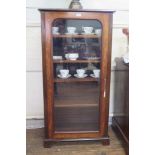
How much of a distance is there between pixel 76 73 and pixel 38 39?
0.58 metres

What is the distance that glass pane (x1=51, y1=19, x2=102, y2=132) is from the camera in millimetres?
2186

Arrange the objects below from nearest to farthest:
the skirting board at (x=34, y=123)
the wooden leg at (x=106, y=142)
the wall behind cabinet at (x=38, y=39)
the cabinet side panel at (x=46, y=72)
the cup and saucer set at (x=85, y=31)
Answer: the cabinet side panel at (x=46, y=72) < the cup and saucer set at (x=85, y=31) < the wooden leg at (x=106, y=142) < the wall behind cabinet at (x=38, y=39) < the skirting board at (x=34, y=123)

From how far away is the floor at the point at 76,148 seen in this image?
2.19 m

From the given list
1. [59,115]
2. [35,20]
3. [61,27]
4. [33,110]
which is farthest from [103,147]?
[35,20]

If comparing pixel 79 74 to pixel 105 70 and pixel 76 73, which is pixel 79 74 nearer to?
pixel 76 73

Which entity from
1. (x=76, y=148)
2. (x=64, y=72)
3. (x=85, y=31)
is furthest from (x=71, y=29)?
(x=76, y=148)

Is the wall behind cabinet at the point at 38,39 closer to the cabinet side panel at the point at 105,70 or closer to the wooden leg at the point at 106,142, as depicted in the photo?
the cabinet side panel at the point at 105,70

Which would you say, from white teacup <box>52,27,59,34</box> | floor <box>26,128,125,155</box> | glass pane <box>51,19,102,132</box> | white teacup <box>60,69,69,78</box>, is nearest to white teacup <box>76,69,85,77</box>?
glass pane <box>51,19,102,132</box>

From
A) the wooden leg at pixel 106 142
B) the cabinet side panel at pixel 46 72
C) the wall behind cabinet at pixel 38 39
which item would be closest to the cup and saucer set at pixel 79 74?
the cabinet side panel at pixel 46 72

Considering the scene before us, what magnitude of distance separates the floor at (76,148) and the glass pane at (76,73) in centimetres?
16

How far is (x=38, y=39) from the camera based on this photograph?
2.50m
